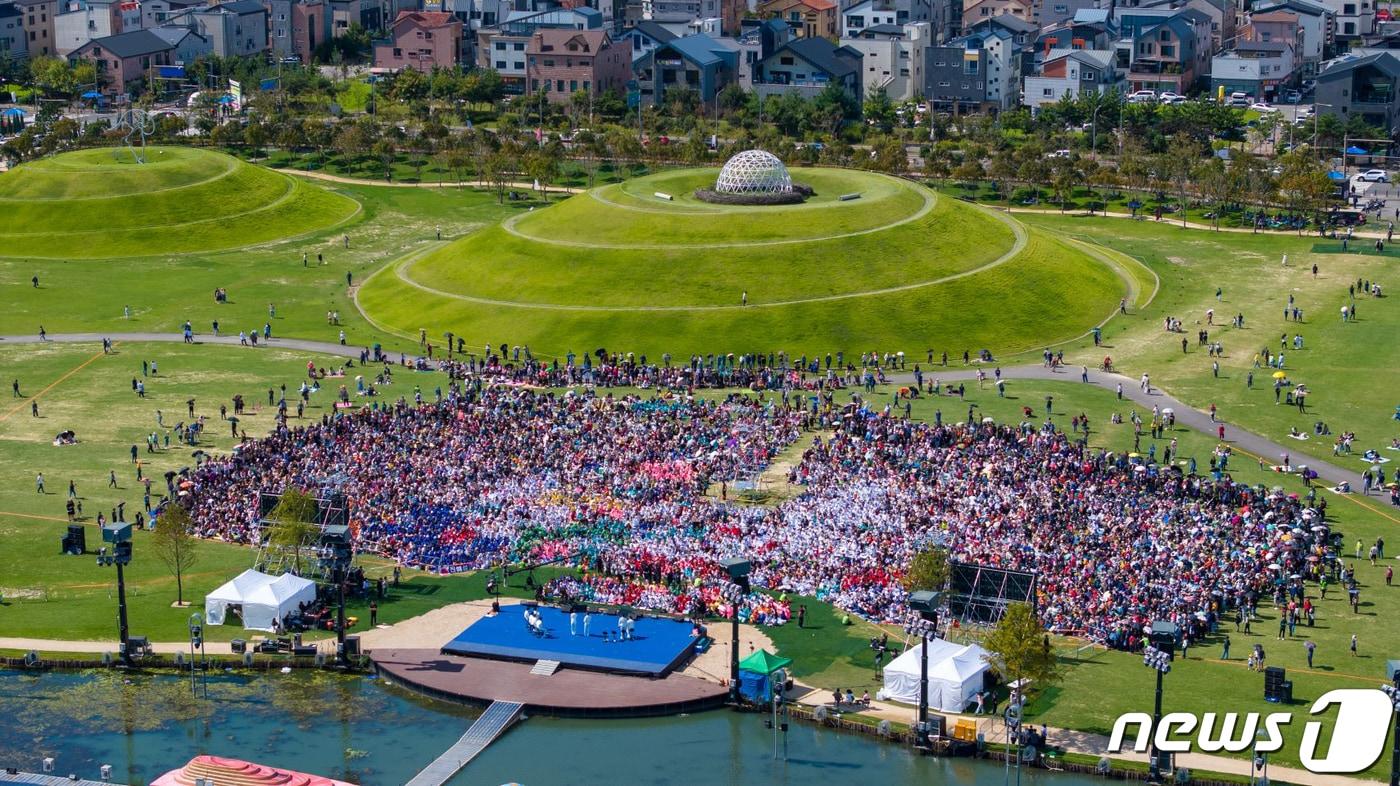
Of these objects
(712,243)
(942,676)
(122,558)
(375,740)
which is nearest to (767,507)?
(942,676)

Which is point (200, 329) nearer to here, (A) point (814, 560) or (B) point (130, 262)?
(B) point (130, 262)

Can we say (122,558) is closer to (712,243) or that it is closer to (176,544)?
(176,544)

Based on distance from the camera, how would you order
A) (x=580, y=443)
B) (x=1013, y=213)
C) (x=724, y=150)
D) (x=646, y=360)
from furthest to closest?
(x=724, y=150) → (x=1013, y=213) → (x=646, y=360) → (x=580, y=443)

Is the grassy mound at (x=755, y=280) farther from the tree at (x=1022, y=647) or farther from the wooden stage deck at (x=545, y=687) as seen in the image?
the tree at (x=1022, y=647)

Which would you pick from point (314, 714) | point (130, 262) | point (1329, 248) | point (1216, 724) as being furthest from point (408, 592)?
point (1329, 248)

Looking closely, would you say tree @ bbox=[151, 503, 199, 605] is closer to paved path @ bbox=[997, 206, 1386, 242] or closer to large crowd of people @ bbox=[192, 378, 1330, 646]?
large crowd of people @ bbox=[192, 378, 1330, 646]

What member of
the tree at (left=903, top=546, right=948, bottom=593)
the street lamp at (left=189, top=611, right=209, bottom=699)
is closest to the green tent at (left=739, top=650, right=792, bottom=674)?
the tree at (left=903, top=546, right=948, bottom=593)

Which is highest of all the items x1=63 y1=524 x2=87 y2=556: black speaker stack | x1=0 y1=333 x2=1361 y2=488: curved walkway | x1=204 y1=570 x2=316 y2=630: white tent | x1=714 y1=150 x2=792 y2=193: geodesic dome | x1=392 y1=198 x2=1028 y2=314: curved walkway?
x1=714 y1=150 x2=792 y2=193: geodesic dome
